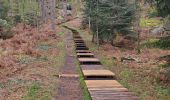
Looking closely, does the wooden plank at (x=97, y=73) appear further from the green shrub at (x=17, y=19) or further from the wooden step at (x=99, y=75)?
the green shrub at (x=17, y=19)

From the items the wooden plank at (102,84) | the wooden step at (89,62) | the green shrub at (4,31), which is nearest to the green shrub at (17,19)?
the green shrub at (4,31)

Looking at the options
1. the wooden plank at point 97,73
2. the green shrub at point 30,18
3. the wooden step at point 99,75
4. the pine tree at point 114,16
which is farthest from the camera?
the green shrub at point 30,18

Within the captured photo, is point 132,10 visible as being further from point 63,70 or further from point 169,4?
point 169,4

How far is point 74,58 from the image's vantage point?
1015 inches

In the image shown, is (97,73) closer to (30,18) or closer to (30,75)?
(30,75)

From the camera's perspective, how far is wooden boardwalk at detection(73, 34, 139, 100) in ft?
45.4

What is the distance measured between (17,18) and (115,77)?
42.1 metres

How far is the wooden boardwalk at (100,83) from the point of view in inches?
544

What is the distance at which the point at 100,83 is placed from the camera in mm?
16578

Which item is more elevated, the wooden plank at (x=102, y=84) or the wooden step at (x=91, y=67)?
the wooden plank at (x=102, y=84)

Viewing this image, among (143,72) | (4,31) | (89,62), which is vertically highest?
(4,31)

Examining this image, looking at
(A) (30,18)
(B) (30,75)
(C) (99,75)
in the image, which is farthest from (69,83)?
(A) (30,18)

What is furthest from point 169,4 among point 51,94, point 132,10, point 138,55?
point 132,10

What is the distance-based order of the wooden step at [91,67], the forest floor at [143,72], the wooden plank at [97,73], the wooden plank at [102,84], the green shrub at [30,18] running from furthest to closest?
the green shrub at [30,18] → the wooden step at [91,67] → the wooden plank at [97,73] → the wooden plank at [102,84] → the forest floor at [143,72]
